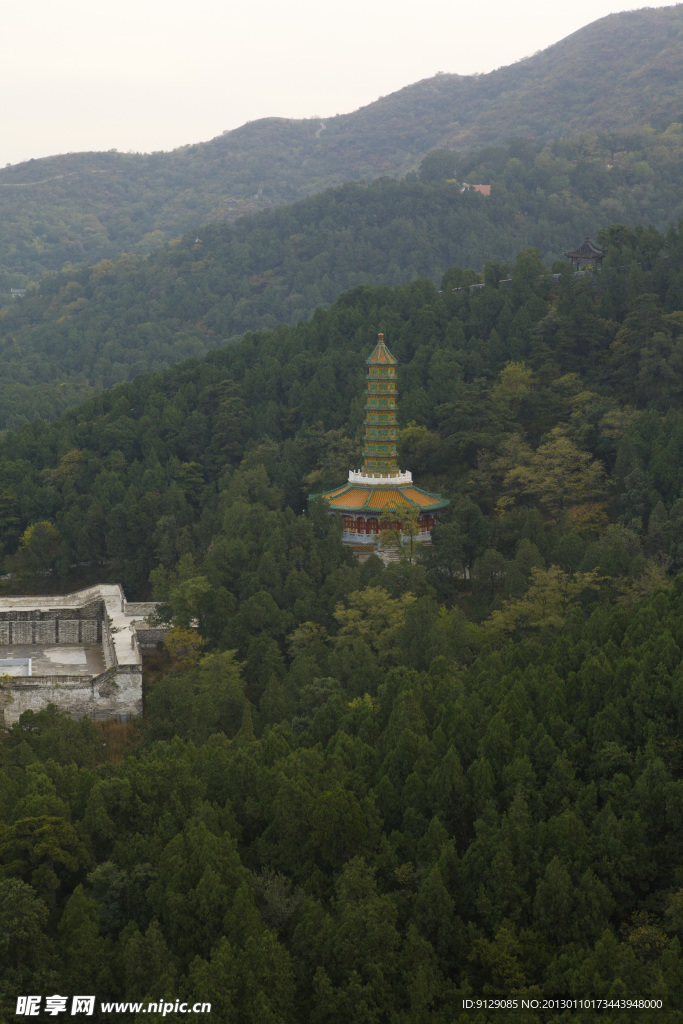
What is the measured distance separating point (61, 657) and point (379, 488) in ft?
40.8

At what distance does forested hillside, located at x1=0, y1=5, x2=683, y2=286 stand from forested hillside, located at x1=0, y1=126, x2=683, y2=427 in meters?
33.0

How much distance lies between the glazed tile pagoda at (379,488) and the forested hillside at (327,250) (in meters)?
50.2

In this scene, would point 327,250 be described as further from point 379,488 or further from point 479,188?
point 379,488

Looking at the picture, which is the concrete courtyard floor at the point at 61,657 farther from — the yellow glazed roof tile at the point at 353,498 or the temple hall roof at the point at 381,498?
the yellow glazed roof tile at the point at 353,498

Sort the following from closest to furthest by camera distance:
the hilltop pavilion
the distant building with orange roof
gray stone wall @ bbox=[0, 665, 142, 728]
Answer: gray stone wall @ bbox=[0, 665, 142, 728] < the hilltop pavilion < the distant building with orange roof

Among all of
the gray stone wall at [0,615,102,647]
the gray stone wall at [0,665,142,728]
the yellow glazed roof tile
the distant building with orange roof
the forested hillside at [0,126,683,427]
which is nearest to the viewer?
the gray stone wall at [0,665,142,728]

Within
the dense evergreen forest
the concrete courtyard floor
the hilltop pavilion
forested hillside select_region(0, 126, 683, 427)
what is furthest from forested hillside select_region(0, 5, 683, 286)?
the concrete courtyard floor

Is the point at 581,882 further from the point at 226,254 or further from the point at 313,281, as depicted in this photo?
the point at 226,254

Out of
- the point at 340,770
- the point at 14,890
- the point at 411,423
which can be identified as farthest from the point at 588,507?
the point at 14,890

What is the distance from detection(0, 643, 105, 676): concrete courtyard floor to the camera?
1882 inches

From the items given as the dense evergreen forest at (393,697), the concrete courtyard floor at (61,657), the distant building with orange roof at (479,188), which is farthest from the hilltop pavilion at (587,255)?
the distant building with orange roof at (479,188)

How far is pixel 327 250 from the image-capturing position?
113250mm

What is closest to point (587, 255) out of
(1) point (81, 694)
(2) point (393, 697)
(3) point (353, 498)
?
(3) point (353, 498)

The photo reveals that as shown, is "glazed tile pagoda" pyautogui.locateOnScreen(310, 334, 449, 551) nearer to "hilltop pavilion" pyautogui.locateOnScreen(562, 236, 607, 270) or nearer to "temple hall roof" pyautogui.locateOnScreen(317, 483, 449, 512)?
"temple hall roof" pyautogui.locateOnScreen(317, 483, 449, 512)
